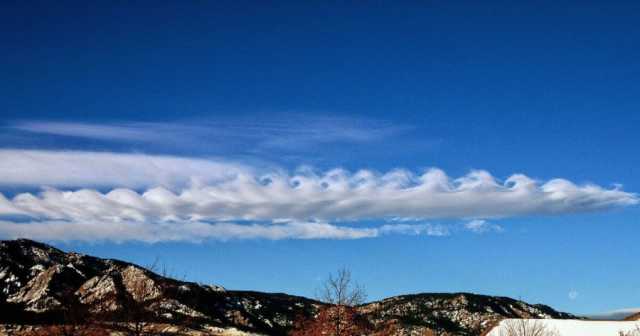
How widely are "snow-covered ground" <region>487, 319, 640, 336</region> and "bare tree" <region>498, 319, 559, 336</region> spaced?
571 millimetres

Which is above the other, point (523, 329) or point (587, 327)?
point (587, 327)

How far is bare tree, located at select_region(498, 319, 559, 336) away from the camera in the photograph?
9021cm

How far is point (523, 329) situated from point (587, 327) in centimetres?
1087

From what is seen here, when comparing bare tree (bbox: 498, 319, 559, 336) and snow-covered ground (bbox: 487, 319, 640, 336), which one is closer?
bare tree (bbox: 498, 319, 559, 336)

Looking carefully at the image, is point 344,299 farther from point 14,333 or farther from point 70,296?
point 14,333

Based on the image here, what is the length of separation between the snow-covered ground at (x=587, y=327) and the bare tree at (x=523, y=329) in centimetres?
57

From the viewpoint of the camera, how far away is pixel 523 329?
92500 mm

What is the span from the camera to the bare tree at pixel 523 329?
90.2m

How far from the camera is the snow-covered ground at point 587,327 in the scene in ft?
307

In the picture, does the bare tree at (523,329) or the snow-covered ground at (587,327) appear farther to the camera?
the snow-covered ground at (587,327)

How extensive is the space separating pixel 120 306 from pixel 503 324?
58.1m

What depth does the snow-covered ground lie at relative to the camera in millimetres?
93438

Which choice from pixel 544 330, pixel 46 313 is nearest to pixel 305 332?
pixel 544 330

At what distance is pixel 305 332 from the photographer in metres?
67.5
